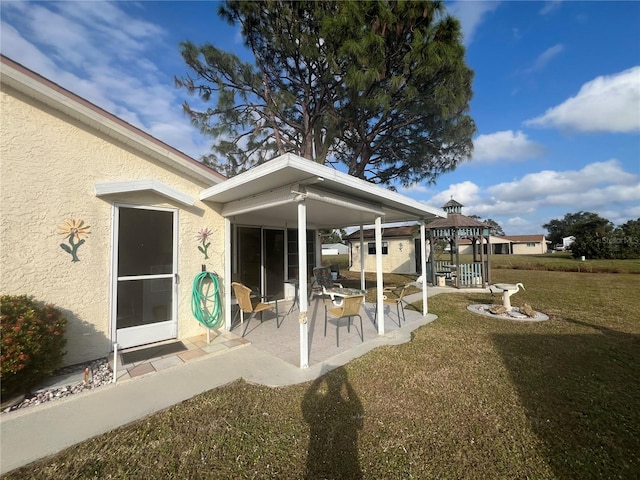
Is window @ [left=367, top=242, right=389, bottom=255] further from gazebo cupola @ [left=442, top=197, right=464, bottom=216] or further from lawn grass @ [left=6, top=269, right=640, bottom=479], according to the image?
lawn grass @ [left=6, top=269, right=640, bottom=479]

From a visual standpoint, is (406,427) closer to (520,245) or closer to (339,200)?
(339,200)

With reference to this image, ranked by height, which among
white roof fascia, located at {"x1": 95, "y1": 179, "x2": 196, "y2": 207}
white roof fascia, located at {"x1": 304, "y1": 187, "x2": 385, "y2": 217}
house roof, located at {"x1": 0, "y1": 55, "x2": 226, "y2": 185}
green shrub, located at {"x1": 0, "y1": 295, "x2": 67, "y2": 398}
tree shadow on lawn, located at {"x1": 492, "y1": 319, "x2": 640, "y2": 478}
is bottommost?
tree shadow on lawn, located at {"x1": 492, "y1": 319, "x2": 640, "y2": 478}

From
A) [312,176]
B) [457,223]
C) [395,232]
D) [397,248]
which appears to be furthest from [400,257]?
[312,176]

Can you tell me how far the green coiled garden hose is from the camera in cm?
478

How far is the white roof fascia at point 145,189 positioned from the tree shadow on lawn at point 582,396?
224 inches

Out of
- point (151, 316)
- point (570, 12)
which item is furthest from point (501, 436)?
point (570, 12)

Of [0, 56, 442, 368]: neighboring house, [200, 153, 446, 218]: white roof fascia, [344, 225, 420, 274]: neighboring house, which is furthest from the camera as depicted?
[344, 225, 420, 274]: neighboring house

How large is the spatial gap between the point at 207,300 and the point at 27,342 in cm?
247

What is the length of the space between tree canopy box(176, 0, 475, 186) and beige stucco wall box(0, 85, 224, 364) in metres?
5.60

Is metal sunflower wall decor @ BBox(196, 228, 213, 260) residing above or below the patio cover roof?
below

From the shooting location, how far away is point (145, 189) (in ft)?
13.6

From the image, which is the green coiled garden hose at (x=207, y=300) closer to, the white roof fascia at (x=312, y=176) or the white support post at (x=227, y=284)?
the white support post at (x=227, y=284)

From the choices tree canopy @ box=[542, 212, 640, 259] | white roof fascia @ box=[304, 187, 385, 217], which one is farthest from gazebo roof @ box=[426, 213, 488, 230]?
tree canopy @ box=[542, 212, 640, 259]

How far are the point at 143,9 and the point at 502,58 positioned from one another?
33.8 feet
